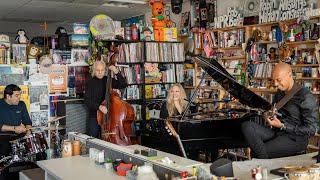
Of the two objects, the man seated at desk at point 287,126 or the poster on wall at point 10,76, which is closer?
the man seated at desk at point 287,126

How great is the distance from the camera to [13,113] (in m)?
5.00

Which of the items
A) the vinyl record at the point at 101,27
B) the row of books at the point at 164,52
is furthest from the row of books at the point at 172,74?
the vinyl record at the point at 101,27

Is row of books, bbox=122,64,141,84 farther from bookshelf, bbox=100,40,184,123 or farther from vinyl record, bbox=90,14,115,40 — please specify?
vinyl record, bbox=90,14,115,40

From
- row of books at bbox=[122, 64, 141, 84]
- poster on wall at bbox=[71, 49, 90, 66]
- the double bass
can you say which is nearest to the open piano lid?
the double bass

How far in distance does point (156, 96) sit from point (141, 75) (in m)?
0.46

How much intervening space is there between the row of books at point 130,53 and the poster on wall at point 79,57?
0.63 m

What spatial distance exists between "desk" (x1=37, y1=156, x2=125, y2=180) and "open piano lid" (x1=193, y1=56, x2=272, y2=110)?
1449 mm

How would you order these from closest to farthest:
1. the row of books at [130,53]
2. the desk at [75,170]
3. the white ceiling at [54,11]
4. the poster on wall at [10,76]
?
the desk at [75,170] < the poster on wall at [10,76] < the row of books at [130,53] < the white ceiling at [54,11]

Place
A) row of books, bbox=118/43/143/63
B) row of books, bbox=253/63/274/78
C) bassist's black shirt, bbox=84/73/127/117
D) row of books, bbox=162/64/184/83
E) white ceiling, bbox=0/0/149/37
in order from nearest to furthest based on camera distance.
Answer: bassist's black shirt, bbox=84/73/127/117, row of books, bbox=253/63/274/78, row of books, bbox=118/43/143/63, row of books, bbox=162/64/184/83, white ceiling, bbox=0/0/149/37

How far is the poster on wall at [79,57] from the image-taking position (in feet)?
19.3

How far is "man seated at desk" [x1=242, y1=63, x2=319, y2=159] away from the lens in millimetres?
3227

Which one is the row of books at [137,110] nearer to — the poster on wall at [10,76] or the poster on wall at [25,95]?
the poster on wall at [25,95]

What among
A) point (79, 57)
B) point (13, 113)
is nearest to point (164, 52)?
point (79, 57)

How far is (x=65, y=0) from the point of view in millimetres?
7934
